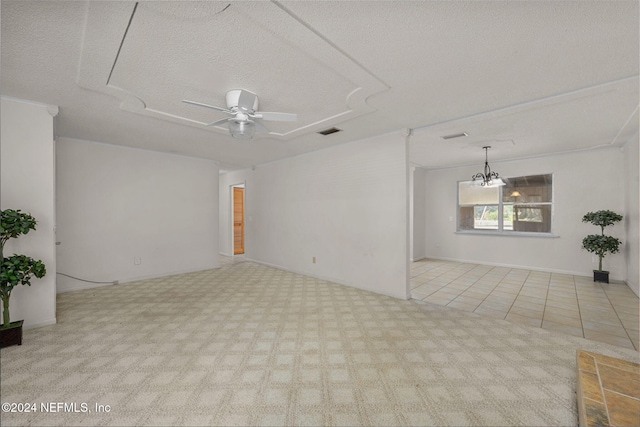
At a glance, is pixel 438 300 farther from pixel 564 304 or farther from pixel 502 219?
pixel 502 219

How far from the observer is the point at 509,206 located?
6.54 meters

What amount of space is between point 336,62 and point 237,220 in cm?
671

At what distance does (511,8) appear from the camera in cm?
163

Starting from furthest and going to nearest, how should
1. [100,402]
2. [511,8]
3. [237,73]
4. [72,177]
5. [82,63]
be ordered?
[72,177], [237,73], [82,63], [100,402], [511,8]

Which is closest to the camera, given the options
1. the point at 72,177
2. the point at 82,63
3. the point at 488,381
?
the point at 488,381

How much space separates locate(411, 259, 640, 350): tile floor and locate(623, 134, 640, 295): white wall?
0.32 m

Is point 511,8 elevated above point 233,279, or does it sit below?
above

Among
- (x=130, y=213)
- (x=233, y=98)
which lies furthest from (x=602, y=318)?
(x=130, y=213)

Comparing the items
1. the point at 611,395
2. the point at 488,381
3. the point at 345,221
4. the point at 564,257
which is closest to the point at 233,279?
the point at 345,221

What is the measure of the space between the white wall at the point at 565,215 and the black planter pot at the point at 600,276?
379 millimetres

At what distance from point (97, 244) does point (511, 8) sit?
20.2 feet

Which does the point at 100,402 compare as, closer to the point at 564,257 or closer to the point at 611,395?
the point at 611,395

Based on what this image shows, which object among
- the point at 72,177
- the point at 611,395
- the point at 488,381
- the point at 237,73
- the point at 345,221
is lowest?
the point at 488,381

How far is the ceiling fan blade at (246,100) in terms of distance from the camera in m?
2.63
